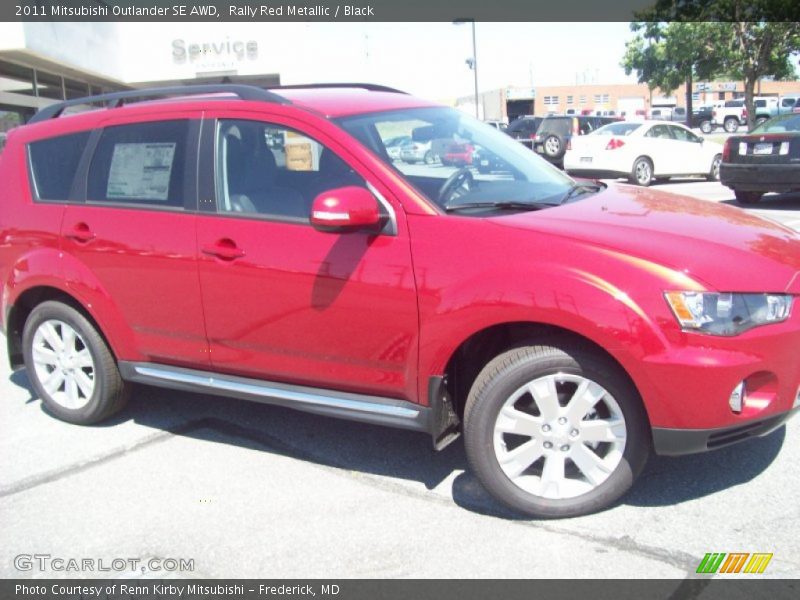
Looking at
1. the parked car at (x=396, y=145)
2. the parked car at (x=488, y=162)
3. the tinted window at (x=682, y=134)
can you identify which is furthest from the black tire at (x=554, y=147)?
the parked car at (x=396, y=145)

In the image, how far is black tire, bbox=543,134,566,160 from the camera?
71.5 ft

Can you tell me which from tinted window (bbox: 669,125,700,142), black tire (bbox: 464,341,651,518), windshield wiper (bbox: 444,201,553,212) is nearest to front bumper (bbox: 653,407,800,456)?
black tire (bbox: 464,341,651,518)

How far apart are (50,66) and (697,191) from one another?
16.4m

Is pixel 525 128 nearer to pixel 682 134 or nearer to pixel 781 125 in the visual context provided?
pixel 682 134

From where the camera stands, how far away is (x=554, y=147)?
71.9 ft

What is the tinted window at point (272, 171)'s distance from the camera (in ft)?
12.1

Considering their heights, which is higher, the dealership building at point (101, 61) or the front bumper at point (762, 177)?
the dealership building at point (101, 61)

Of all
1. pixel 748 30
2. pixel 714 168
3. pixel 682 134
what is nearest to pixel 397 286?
pixel 682 134

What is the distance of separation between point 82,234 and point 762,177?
9.93 meters

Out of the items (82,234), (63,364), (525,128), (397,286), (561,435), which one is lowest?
(561,435)


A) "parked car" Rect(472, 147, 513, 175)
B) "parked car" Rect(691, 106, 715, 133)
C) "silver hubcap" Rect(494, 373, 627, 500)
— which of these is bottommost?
"silver hubcap" Rect(494, 373, 627, 500)

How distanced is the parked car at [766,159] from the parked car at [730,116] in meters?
→ 41.9

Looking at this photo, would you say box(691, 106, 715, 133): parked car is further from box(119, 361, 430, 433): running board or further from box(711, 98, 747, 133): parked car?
box(119, 361, 430, 433): running board

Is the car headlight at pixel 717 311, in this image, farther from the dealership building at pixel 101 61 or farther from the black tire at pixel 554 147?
the black tire at pixel 554 147
